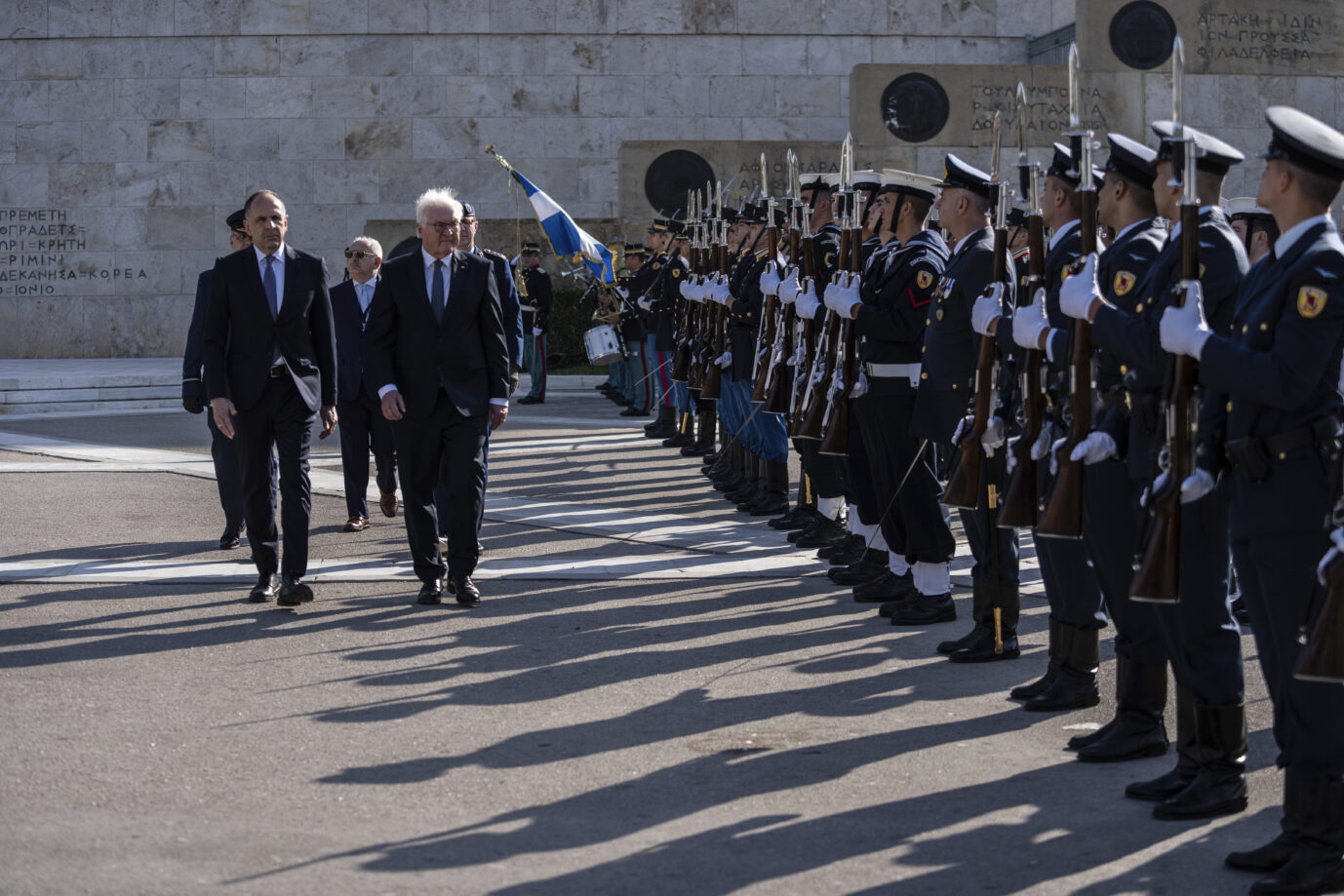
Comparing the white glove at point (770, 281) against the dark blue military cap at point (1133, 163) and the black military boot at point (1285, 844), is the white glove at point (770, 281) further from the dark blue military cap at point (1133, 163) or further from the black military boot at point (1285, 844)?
the black military boot at point (1285, 844)

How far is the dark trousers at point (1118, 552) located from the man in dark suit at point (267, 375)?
13.6 ft

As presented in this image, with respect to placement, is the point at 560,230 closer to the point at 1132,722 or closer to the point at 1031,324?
the point at 1031,324

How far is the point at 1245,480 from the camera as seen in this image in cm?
433

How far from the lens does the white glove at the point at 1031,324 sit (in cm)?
567

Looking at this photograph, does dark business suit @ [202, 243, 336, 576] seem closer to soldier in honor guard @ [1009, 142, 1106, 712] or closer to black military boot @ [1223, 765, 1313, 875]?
soldier in honor guard @ [1009, 142, 1106, 712]

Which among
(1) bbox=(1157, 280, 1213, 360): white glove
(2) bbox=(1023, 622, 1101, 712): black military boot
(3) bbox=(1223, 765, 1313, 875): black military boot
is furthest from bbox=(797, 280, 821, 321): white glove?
(3) bbox=(1223, 765, 1313, 875): black military boot

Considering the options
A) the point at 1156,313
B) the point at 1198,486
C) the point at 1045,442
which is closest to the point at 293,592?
the point at 1045,442

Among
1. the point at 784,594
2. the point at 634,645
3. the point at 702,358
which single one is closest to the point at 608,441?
the point at 702,358

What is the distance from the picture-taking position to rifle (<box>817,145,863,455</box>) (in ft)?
27.3

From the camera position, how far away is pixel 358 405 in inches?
439

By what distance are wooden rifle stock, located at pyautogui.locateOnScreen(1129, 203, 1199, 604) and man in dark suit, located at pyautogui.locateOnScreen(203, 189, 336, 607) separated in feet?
15.3

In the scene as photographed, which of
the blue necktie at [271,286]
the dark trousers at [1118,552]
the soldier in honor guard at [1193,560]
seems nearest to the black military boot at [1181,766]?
the soldier in honor guard at [1193,560]

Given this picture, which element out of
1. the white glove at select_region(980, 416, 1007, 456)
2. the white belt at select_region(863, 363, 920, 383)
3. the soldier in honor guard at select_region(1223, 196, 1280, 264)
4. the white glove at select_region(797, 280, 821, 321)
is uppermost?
the soldier in honor guard at select_region(1223, 196, 1280, 264)

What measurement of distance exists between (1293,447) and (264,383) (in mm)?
5280
